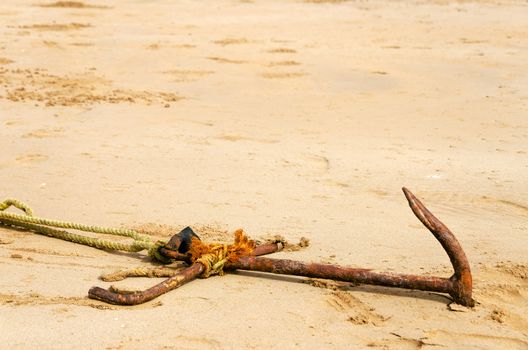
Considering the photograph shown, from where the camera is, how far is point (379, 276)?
3.19 metres

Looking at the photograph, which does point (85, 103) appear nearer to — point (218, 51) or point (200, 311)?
point (218, 51)

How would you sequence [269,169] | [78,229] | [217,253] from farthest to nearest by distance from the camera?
[269,169]
[78,229]
[217,253]

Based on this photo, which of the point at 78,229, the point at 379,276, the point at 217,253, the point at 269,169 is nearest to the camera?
the point at 379,276

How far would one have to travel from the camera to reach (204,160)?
5.36m

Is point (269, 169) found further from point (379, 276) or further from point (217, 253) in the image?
point (379, 276)

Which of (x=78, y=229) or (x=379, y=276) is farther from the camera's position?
(x=78, y=229)

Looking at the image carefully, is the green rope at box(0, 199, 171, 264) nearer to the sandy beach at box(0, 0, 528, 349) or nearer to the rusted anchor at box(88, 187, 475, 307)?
the sandy beach at box(0, 0, 528, 349)

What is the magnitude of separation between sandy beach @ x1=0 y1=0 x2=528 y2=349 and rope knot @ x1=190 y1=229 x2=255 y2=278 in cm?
7

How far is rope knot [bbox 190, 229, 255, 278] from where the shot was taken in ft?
11.0

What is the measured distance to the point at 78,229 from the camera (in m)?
3.84

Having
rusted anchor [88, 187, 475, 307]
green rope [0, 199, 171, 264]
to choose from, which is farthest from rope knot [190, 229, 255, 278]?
green rope [0, 199, 171, 264]

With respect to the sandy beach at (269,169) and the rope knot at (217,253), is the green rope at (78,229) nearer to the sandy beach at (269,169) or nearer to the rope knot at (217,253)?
the sandy beach at (269,169)

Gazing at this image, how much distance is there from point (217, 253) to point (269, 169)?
1863 millimetres

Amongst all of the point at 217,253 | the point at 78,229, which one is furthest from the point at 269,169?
the point at 217,253
